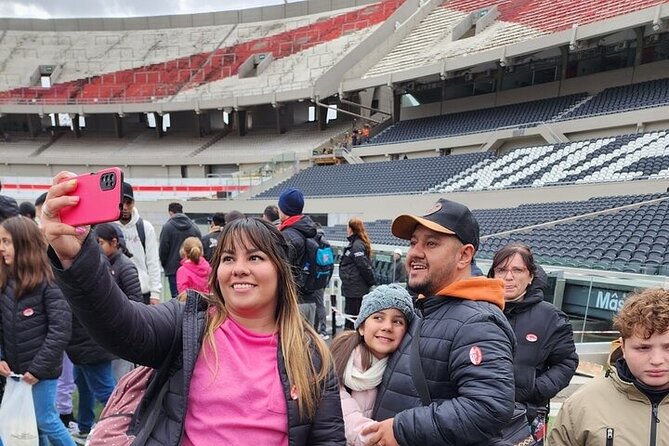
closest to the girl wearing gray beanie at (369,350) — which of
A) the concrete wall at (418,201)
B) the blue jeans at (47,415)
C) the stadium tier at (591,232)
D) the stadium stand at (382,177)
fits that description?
the blue jeans at (47,415)

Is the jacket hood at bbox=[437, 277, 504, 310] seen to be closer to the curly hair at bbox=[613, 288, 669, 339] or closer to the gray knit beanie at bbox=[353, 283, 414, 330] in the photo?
the gray knit beanie at bbox=[353, 283, 414, 330]

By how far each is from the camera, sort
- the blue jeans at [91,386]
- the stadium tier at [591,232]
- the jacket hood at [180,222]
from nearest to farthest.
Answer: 1. the blue jeans at [91,386]
2. the jacket hood at [180,222]
3. the stadium tier at [591,232]

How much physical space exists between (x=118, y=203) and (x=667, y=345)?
1.77m

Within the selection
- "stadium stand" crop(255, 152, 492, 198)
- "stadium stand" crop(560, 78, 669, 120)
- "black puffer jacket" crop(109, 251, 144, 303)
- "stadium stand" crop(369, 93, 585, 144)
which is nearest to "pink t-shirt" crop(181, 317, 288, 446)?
"black puffer jacket" crop(109, 251, 144, 303)

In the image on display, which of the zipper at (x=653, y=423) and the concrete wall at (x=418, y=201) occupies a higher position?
the zipper at (x=653, y=423)

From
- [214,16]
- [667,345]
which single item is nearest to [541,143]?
[667,345]

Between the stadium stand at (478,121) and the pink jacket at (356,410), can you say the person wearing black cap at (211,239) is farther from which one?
the stadium stand at (478,121)

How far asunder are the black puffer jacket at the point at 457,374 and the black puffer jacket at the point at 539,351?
2.93 feet

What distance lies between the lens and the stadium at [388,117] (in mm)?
9898

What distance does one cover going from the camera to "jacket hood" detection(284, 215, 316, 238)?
3.54 m

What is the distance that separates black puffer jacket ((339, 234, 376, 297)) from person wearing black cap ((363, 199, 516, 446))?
326 centimetres

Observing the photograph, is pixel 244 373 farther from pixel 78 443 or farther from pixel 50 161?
pixel 50 161

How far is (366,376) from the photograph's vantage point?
1.49 meters

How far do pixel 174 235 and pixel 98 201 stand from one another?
4567 mm
